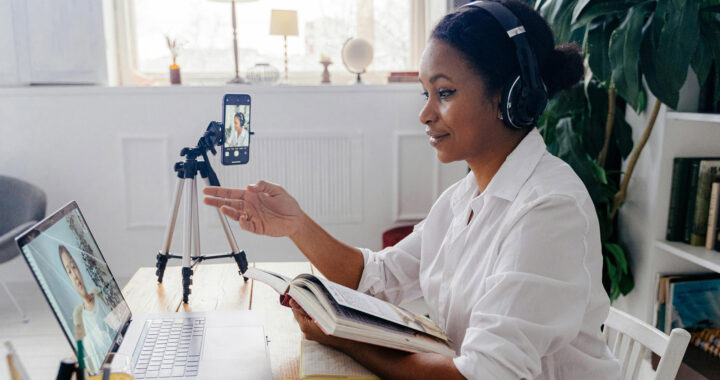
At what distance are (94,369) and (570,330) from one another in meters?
0.65

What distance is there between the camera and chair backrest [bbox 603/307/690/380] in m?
0.87

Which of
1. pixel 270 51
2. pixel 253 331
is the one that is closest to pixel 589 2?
pixel 253 331

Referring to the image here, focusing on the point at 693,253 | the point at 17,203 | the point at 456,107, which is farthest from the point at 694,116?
the point at 17,203

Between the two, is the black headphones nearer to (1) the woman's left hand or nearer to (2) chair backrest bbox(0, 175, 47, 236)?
(1) the woman's left hand

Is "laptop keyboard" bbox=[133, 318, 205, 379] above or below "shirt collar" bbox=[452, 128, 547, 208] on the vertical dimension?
below

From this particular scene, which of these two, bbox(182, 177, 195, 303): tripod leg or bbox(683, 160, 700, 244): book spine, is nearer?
bbox(182, 177, 195, 303): tripod leg

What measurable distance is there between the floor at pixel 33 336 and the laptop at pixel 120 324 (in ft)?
3.80

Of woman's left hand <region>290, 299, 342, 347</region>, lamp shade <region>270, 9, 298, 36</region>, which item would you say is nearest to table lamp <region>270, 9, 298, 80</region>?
lamp shade <region>270, 9, 298, 36</region>

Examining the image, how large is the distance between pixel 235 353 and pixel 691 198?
60.7 inches

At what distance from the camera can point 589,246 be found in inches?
34.2

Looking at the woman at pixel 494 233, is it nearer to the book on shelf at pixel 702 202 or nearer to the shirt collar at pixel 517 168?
the shirt collar at pixel 517 168

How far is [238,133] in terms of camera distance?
1390 mm

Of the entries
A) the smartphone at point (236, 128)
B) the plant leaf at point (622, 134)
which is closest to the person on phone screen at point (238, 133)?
the smartphone at point (236, 128)

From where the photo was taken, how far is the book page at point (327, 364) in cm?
82
